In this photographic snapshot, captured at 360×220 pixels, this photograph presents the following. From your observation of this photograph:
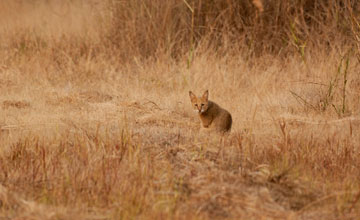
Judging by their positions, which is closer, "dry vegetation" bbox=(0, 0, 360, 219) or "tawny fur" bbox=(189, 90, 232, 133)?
"dry vegetation" bbox=(0, 0, 360, 219)

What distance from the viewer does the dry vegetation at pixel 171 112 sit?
265cm

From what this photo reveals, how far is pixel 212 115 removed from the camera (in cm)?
385

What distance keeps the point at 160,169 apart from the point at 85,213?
2.03 feet

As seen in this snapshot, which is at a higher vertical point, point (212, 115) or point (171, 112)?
point (212, 115)

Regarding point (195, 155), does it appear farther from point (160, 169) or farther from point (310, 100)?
point (310, 100)

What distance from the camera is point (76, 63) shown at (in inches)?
282

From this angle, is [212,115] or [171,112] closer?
[212,115]

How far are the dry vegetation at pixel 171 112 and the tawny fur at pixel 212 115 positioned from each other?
0.15 meters

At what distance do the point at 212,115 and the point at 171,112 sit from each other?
78 cm

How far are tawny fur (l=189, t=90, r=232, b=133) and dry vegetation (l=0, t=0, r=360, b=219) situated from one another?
148 millimetres

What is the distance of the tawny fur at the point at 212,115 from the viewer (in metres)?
3.76

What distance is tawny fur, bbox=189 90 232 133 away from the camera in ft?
12.3

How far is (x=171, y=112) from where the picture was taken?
15.0 feet

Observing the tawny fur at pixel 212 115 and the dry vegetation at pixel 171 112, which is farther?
the tawny fur at pixel 212 115
